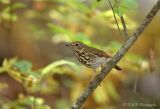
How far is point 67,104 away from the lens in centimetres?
420

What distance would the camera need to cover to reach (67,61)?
9.46ft

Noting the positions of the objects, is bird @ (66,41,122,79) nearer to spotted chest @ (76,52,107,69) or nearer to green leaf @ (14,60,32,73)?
spotted chest @ (76,52,107,69)

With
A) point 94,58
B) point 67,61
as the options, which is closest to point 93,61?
point 94,58

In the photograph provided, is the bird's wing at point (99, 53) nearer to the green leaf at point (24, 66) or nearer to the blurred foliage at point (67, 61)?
the blurred foliage at point (67, 61)

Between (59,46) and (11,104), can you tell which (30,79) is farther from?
(59,46)

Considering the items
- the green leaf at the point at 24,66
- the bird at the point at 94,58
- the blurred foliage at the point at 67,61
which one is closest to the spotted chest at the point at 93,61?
the bird at the point at 94,58

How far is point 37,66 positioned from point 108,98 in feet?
3.94

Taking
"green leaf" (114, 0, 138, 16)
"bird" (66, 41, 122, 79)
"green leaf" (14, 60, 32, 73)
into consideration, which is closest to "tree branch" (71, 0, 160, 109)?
"green leaf" (114, 0, 138, 16)

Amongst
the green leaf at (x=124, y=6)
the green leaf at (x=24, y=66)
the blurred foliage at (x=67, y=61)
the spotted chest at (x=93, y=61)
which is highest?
the green leaf at (x=124, y=6)

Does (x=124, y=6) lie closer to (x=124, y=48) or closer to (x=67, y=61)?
(x=124, y=48)

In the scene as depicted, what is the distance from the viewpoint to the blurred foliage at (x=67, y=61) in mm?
2828

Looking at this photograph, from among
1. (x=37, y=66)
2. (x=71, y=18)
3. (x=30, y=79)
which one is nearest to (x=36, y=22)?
(x=37, y=66)

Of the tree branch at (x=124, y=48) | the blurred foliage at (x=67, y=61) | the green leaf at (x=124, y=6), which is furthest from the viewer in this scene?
the blurred foliage at (x=67, y=61)

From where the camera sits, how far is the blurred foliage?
283 centimetres
